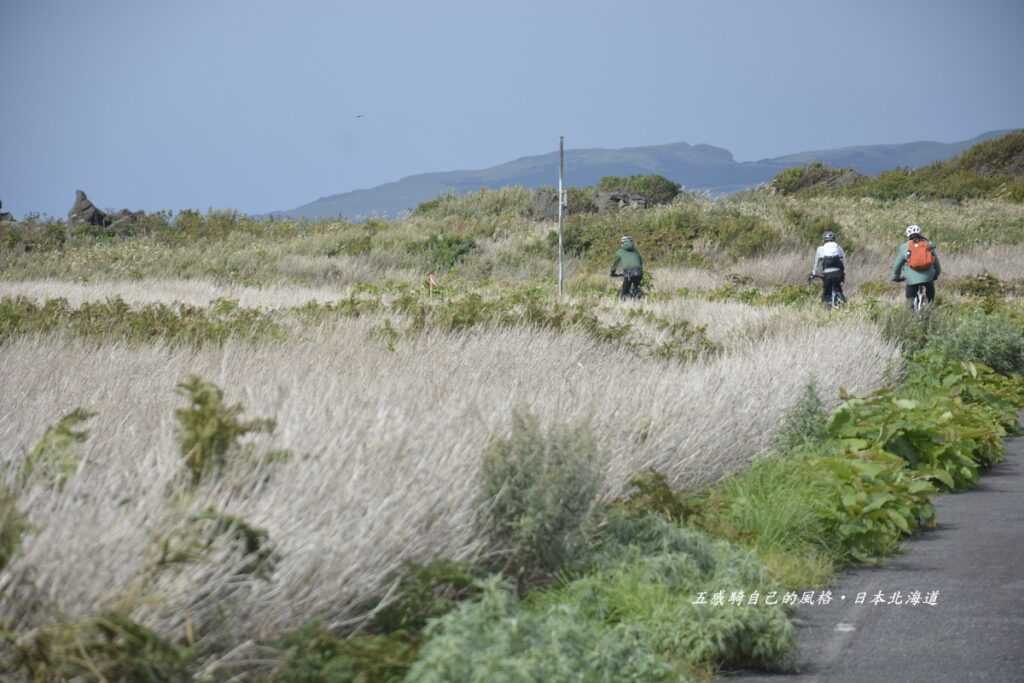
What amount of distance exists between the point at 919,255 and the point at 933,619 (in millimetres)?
15495

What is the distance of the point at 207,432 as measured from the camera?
530 centimetres

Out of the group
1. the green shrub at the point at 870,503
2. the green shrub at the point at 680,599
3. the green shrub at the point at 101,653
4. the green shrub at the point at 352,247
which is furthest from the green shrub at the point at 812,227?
the green shrub at the point at 101,653

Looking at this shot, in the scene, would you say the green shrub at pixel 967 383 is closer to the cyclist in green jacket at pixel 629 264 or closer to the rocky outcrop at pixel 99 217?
the cyclist in green jacket at pixel 629 264

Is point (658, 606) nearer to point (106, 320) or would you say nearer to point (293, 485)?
point (293, 485)

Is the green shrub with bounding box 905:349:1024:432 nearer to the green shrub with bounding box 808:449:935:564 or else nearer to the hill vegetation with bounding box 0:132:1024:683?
the hill vegetation with bounding box 0:132:1024:683

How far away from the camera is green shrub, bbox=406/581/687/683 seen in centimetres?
447

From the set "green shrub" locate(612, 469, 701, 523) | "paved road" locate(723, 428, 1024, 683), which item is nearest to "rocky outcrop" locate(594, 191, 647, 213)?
"paved road" locate(723, 428, 1024, 683)

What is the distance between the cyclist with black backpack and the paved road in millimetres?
12783

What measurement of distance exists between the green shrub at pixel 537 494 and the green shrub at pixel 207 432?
1209 millimetres

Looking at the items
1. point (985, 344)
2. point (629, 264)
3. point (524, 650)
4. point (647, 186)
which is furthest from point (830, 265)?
point (647, 186)

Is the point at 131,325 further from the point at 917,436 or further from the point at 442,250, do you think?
the point at 442,250

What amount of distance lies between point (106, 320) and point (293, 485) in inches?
351

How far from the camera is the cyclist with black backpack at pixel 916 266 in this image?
21.2 m

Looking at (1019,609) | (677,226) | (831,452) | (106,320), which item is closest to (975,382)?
(831,452)
